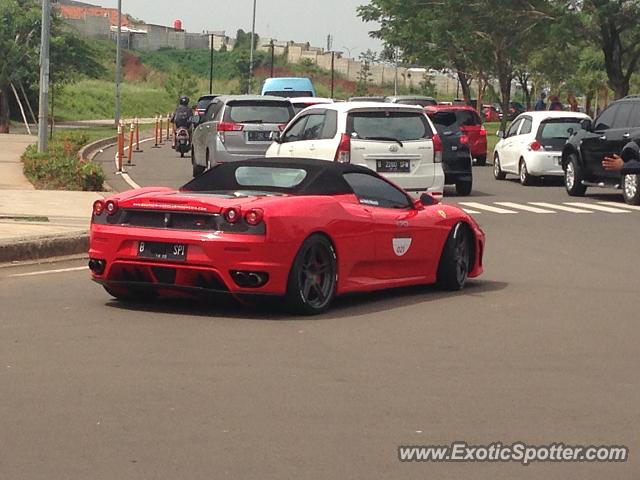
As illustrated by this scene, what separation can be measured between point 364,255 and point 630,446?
5.24 m

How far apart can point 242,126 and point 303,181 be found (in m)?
17.4

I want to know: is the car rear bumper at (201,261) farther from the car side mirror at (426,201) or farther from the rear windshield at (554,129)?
the rear windshield at (554,129)

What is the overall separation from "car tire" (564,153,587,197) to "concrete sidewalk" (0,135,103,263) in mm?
9785

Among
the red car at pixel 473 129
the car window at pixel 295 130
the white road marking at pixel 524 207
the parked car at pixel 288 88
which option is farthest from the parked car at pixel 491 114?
the car window at pixel 295 130

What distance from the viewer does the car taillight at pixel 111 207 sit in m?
11.9

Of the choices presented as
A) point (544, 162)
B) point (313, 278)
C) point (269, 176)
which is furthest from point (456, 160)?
point (313, 278)

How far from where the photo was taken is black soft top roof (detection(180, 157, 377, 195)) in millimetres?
12359

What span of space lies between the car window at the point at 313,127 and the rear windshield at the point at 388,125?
64cm

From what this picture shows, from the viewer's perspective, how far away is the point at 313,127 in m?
23.7

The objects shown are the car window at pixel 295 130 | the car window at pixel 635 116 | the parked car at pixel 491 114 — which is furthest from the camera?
the parked car at pixel 491 114

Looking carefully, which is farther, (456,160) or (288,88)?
(288,88)

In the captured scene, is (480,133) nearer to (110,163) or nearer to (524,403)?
(110,163)

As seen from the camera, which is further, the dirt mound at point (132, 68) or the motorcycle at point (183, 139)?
the dirt mound at point (132, 68)

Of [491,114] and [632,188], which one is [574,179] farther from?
[491,114]
